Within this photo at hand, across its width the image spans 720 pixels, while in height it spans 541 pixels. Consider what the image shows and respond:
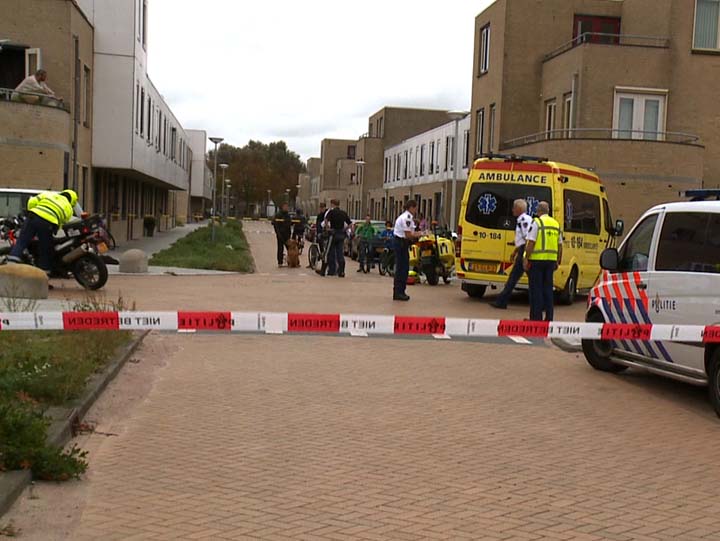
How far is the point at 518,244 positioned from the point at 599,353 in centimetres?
469

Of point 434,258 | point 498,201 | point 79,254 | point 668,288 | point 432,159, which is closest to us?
point 668,288

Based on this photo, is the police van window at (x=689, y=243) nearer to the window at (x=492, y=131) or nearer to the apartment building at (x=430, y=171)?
the window at (x=492, y=131)

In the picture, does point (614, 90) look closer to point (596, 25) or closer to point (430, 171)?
point (596, 25)

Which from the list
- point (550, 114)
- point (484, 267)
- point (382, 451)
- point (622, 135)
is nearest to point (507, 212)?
point (484, 267)

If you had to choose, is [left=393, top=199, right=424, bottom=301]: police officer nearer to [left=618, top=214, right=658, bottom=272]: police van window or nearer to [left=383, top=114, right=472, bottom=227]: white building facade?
[left=618, top=214, right=658, bottom=272]: police van window

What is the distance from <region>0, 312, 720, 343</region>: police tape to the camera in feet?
23.8

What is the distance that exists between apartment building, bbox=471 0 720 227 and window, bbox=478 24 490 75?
196 millimetres

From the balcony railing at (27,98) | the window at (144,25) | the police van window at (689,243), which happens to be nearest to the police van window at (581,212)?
the police van window at (689,243)

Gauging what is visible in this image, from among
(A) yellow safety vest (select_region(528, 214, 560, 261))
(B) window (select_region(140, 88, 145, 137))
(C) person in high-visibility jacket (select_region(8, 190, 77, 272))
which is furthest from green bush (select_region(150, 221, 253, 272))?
(A) yellow safety vest (select_region(528, 214, 560, 261))

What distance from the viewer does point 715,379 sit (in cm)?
756

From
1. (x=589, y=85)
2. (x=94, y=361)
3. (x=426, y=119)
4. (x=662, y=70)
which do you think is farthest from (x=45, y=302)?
(x=426, y=119)

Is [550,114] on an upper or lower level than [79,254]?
upper

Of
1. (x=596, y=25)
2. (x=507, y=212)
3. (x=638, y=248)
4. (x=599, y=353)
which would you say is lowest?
(x=599, y=353)

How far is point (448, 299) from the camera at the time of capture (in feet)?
56.0
